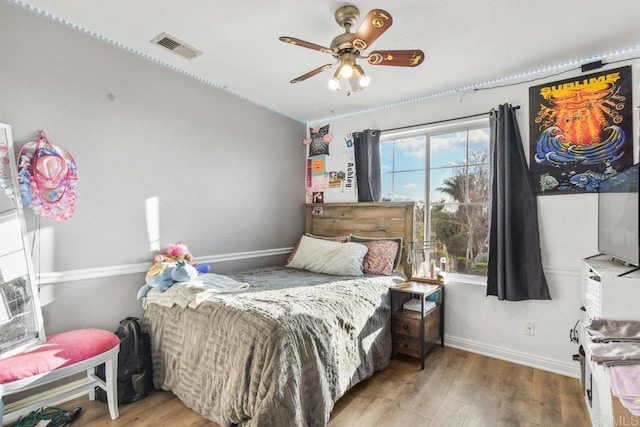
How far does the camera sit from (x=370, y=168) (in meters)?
3.37

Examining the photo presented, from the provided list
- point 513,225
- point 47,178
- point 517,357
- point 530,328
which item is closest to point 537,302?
point 530,328

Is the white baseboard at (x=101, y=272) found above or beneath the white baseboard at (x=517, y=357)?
above

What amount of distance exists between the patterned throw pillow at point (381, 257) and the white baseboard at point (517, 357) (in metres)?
0.90

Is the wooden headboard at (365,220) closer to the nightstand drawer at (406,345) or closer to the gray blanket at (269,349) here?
the nightstand drawer at (406,345)

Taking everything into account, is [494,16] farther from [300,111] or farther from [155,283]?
[155,283]

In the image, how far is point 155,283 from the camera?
2.14 meters

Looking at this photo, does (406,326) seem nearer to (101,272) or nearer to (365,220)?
(365,220)

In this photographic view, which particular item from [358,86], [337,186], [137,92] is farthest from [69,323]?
[337,186]

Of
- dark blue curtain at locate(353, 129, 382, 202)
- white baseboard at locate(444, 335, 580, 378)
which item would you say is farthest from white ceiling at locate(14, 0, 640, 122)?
white baseboard at locate(444, 335, 580, 378)

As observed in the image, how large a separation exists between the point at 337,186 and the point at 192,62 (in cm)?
196

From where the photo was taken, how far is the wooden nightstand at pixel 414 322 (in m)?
2.50

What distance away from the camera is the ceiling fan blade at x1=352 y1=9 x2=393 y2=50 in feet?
4.80

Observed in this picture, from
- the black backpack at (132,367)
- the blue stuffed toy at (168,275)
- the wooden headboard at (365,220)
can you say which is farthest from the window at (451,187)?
the black backpack at (132,367)

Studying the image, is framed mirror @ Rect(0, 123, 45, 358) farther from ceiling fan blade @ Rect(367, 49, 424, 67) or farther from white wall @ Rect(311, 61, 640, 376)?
white wall @ Rect(311, 61, 640, 376)
